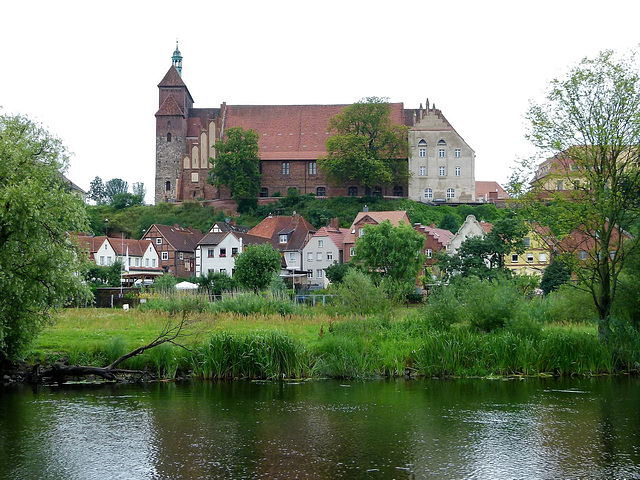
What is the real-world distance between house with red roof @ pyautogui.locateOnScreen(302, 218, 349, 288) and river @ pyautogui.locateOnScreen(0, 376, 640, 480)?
46.4 meters

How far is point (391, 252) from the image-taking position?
48.2 meters

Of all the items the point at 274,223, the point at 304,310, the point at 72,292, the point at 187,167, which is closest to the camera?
the point at 72,292

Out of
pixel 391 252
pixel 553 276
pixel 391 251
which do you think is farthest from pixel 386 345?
pixel 391 251

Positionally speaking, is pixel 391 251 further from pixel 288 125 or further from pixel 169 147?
pixel 169 147

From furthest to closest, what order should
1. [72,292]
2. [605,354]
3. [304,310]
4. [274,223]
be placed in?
[274,223]
[304,310]
[605,354]
[72,292]

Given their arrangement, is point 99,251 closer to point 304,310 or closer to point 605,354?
point 304,310

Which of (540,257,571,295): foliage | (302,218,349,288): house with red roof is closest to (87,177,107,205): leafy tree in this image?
(302,218,349,288): house with red roof

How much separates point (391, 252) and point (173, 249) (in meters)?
30.5

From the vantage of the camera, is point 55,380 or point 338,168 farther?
point 338,168

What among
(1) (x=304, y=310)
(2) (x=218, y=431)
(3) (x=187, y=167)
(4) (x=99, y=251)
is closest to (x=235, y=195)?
(3) (x=187, y=167)

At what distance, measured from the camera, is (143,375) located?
1964cm

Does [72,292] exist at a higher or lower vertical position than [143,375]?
higher

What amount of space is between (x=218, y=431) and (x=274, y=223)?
5853cm

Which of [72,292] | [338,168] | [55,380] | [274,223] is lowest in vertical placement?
[55,380]
